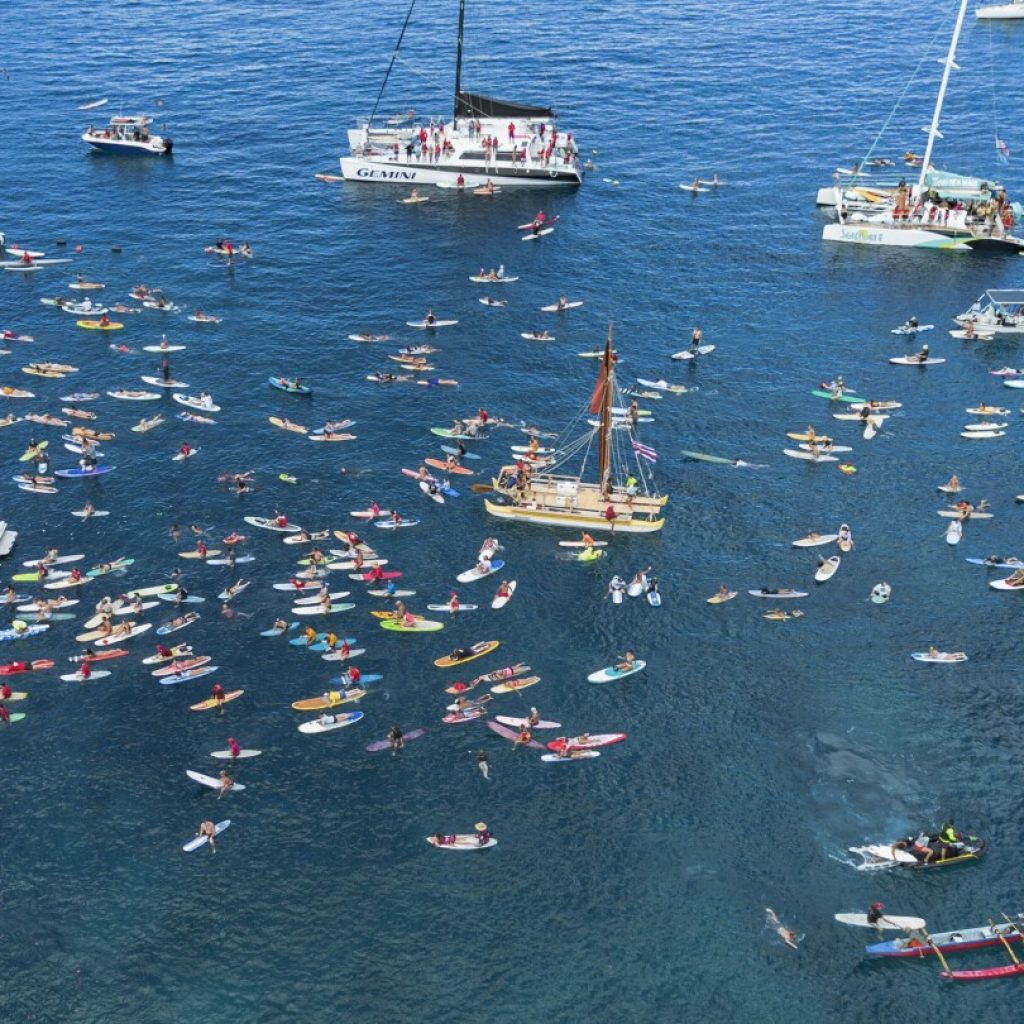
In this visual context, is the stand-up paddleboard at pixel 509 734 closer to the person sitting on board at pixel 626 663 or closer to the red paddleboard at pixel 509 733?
the red paddleboard at pixel 509 733

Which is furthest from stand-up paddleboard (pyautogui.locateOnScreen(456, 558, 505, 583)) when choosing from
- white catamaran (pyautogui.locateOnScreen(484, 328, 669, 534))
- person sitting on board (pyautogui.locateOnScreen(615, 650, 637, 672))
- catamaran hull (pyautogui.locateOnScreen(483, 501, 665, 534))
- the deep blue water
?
person sitting on board (pyautogui.locateOnScreen(615, 650, 637, 672))

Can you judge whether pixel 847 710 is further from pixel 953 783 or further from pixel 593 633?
pixel 593 633

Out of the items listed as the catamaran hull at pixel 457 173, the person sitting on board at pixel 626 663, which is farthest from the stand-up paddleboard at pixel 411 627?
the catamaran hull at pixel 457 173

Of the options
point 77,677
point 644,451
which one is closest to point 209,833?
point 77,677

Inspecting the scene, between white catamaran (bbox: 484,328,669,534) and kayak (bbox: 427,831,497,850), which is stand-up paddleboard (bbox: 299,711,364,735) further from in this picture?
white catamaran (bbox: 484,328,669,534)

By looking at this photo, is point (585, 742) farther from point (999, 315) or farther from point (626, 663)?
point (999, 315)
